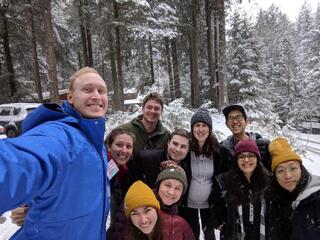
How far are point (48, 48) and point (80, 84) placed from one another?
1244 centimetres

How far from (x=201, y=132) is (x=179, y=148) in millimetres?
382

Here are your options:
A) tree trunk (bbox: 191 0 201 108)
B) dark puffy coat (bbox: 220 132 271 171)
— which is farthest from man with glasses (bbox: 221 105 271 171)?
tree trunk (bbox: 191 0 201 108)

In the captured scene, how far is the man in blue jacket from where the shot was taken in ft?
3.63

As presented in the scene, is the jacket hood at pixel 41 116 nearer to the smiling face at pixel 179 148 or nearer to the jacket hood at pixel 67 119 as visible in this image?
the jacket hood at pixel 67 119

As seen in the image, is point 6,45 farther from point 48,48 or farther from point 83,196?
point 83,196

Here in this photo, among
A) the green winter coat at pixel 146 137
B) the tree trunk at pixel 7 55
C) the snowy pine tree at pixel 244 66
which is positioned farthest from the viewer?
the tree trunk at pixel 7 55

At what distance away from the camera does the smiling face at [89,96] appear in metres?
1.83

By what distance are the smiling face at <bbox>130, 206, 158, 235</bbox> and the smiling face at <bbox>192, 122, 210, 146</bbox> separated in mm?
1316

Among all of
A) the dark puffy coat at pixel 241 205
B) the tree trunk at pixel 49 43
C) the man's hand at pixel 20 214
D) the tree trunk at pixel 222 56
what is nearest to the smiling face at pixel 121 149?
the dark puffy coat at pixel 241 205

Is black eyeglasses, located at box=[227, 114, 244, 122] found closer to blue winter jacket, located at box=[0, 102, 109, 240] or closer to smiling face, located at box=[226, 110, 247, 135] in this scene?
smiling face, located at box=[226, 110, 247, 135]

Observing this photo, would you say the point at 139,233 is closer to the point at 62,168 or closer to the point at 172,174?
the point at 172,174

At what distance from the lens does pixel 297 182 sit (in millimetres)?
3178

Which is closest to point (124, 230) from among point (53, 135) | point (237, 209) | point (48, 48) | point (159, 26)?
point (237, 209)

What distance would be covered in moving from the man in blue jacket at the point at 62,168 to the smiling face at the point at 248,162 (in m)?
2.03
